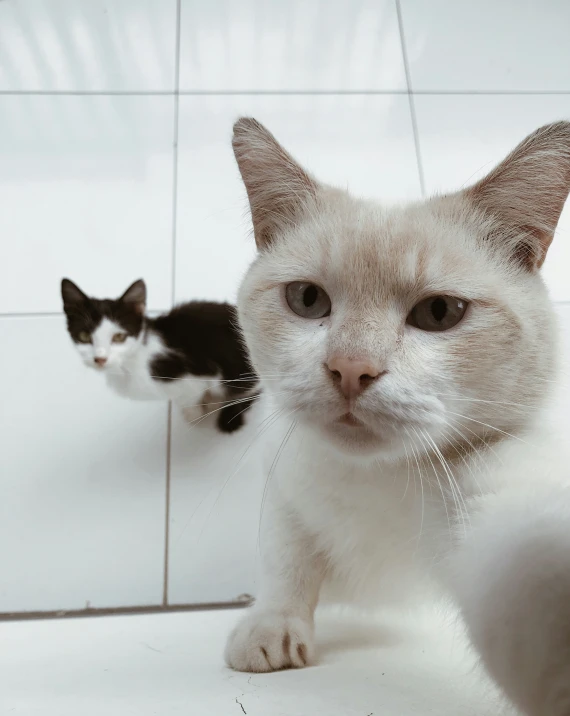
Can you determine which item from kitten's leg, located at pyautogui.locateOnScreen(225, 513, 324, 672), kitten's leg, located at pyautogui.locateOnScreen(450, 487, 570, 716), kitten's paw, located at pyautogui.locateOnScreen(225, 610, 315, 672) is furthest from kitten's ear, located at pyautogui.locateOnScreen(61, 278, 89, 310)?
kitten's leg, located at pyautogui.locateOnScreen(450, 487, 570, 716)

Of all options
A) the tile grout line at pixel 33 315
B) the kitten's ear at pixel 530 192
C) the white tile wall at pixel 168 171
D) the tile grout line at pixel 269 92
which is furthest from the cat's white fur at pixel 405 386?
the tile grout line at pixel 269 92

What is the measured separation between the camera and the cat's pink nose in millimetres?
650

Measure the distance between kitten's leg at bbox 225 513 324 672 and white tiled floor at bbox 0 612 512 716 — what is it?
4cm

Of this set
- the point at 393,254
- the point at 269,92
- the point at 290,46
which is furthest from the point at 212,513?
the point at 290,46

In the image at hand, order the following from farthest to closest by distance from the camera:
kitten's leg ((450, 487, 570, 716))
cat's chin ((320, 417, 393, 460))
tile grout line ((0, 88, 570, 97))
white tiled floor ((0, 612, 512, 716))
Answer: tile grout line ((0, 88, 570, 97)) < cat's chin ((320, 417, 393, 460)) < white tiled floor ((0, 612, 512, 716)) < kitten's leg ((450, 487, 570, 716))

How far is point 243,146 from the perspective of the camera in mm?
909

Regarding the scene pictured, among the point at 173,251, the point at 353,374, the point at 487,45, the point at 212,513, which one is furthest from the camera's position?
the point at 487,45

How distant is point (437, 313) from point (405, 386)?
0.41 ft

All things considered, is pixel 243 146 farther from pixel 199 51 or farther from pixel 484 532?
pixel 199 51

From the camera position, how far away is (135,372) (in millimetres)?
1647

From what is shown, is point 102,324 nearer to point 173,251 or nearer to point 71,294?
point 71,294

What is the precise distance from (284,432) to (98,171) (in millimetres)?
1304

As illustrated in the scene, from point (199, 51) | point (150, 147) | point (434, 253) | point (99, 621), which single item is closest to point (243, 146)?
point (434, 253)

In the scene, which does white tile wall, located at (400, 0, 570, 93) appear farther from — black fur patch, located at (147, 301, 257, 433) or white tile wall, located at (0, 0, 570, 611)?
black fur patch, located at (147, 301, 257, 433)
